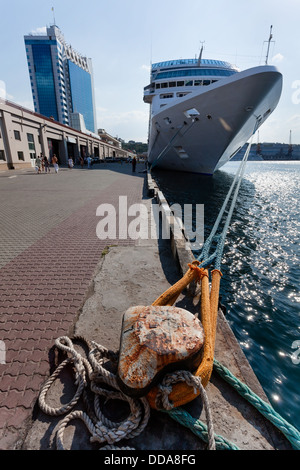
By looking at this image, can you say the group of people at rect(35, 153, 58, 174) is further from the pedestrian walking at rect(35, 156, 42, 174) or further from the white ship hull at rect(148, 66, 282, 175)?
the white ship hull at rect(148, 66, 282, 175)

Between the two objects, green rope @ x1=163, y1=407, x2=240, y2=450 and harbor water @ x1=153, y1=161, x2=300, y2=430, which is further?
harbor water @ x1=153, y1=161, x2=300, y2=430

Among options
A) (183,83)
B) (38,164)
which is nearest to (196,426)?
(38,164)

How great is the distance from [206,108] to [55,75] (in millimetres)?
107504

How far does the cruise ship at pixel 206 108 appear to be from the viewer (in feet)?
40.4

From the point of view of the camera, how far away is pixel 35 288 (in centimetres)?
354

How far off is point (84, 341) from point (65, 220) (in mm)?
5116

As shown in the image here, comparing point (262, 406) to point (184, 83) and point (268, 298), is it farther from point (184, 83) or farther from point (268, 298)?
point (184, 83)

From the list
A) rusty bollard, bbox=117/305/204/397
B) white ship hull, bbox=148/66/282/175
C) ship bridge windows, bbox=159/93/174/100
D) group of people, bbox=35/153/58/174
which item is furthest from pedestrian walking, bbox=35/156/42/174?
rusty bollard, bbox=117/305/204/397

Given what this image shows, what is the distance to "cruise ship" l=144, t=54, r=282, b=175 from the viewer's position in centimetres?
1231

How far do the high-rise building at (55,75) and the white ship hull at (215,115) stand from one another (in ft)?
251

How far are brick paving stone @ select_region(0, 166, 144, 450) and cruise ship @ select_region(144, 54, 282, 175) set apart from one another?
11006 mm

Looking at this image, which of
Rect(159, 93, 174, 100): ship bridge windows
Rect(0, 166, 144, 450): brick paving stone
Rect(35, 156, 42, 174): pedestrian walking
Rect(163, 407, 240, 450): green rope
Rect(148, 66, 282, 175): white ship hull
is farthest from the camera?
Rect(159, 93, 174, 100): ship bridge windows

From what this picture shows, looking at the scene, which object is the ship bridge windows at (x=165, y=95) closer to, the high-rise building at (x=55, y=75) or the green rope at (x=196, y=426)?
the green rope at (x=196, y=426)
